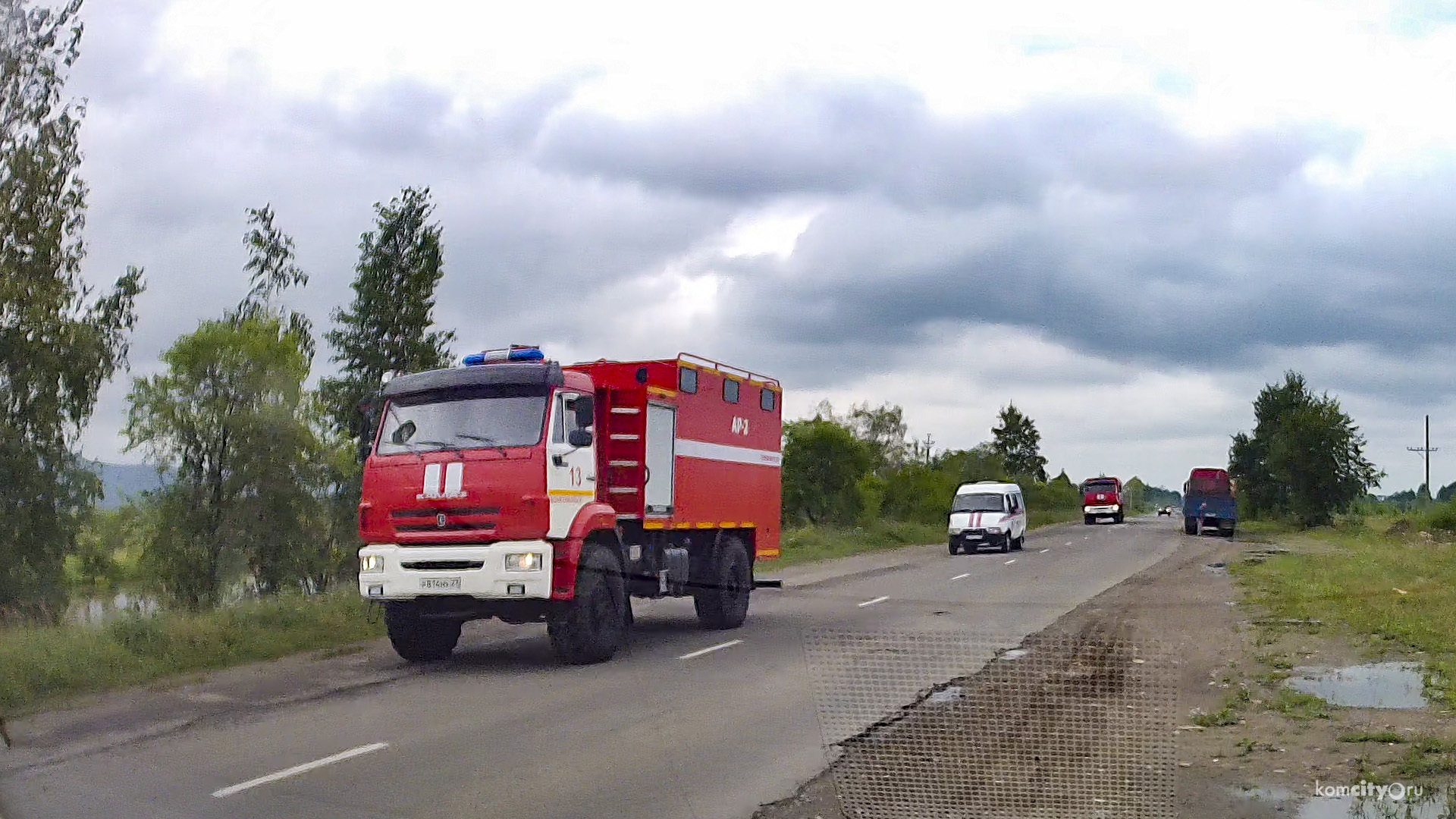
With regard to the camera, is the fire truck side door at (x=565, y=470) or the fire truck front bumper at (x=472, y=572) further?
the fire truck side door at (x=565, y=470)

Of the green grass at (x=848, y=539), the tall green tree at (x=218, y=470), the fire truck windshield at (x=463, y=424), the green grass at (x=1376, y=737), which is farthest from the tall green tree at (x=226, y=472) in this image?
the green grass at (x=1376, y=737)

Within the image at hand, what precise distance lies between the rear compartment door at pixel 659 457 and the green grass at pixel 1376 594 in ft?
26.4

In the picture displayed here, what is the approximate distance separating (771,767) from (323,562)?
24.9 meters

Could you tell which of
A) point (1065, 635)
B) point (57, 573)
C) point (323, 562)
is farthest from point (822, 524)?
point (1065, 635)

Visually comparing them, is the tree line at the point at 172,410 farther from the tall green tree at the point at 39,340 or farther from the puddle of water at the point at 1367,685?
the puddle of water at the point at 1367,685

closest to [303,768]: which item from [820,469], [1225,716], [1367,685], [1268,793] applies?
[1268,793]

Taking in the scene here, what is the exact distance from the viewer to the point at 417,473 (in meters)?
12.7

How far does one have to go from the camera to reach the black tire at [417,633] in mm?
13242

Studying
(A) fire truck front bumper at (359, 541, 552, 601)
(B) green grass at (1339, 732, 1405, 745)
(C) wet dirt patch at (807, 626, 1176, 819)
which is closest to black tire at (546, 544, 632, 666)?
(A) fire truck front bumper at (359, 541, 552, 601)

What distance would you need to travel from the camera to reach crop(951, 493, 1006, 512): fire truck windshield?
1564 inches

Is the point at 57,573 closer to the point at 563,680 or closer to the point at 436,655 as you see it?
the point at 436,655

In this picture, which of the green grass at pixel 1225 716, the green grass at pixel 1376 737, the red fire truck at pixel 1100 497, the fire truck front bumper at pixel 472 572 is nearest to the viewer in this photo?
the green grass at pixel 1376 737

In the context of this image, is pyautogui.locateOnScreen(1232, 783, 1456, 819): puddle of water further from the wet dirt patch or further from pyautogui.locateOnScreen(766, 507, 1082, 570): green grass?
pyautogui.locateOnScreen(766, 507, 1082, 570): green grass

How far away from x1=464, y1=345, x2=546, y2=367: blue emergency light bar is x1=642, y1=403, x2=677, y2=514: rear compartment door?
1660 millimetres
